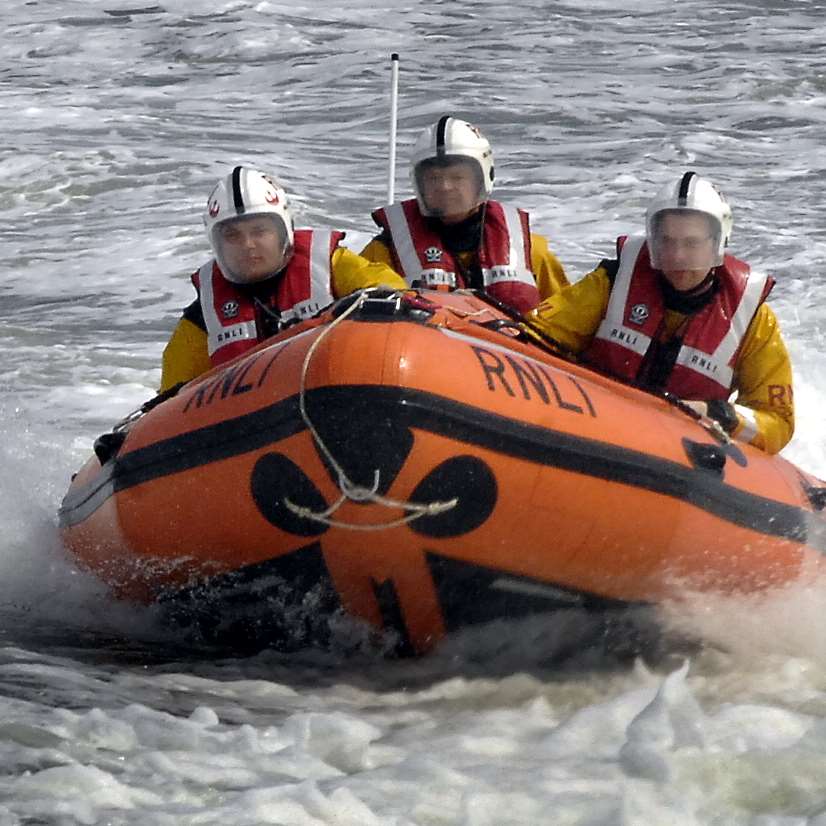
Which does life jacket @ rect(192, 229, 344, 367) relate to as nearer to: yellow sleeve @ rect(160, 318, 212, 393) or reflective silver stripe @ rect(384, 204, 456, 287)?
yellow sleeve @ rect(160, 318, 212, 393)

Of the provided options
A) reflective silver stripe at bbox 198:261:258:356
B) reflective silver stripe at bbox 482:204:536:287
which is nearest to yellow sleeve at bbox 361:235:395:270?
reflective silver stripe at bbox 482:204:536:287

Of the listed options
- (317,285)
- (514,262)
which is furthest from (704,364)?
(317,285)

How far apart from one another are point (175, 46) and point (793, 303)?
348 inches

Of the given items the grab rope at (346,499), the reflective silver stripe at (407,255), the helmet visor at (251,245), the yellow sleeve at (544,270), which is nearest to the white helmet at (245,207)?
the helmet visor at (251,245)

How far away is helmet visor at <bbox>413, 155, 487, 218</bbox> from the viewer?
5.36 metres

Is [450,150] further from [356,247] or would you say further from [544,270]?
[356,247]

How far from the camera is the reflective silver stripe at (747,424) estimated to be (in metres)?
4.53

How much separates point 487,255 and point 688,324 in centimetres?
103

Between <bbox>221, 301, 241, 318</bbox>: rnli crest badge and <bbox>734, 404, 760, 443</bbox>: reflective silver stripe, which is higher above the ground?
<bbox>221, 301, 241, 318</bbox>: rnli crest badge

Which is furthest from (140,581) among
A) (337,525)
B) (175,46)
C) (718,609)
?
(175,46)

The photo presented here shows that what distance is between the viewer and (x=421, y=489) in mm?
3748

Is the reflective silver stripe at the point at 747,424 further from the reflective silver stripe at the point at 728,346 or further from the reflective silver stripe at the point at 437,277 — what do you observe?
the reflective silver stripe at the point at 437,277

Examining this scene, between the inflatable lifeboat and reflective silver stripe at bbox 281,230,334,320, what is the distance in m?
0.49

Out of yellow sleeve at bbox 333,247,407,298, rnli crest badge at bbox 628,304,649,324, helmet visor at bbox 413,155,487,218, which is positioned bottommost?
rnli crest badge at bbox 628,304,649,324
